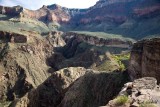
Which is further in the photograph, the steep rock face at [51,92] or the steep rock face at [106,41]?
the steep rock face at [106,41]

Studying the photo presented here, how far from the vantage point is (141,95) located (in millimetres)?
19859

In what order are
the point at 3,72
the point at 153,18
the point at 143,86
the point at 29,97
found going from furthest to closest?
1. the point at 153,18
2. the point at 3,72
3. the point at 29,97
4. the point at 143,86

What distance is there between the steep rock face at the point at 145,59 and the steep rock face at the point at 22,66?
73.0m

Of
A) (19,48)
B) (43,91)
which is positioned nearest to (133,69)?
(43,91)

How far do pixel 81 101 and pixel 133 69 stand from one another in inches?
507

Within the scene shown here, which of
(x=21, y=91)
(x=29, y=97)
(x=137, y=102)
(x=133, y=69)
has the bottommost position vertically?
(x=21, y=91)

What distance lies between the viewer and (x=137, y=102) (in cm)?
1842

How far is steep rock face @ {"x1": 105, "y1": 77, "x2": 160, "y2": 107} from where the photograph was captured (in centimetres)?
1828

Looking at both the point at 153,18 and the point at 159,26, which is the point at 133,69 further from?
the point at 153,18

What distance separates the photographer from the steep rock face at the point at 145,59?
49.5 metres

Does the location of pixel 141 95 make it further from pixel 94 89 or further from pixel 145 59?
pixel 94 89

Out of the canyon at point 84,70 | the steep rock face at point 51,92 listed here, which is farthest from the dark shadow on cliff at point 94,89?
the steep rock face at point 51,92

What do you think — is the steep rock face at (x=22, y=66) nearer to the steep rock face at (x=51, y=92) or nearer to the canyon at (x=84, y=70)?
the canyon at (x=84, y=70)

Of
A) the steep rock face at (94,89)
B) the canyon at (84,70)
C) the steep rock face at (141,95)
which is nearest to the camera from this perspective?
the steep rock face at (141,95)
